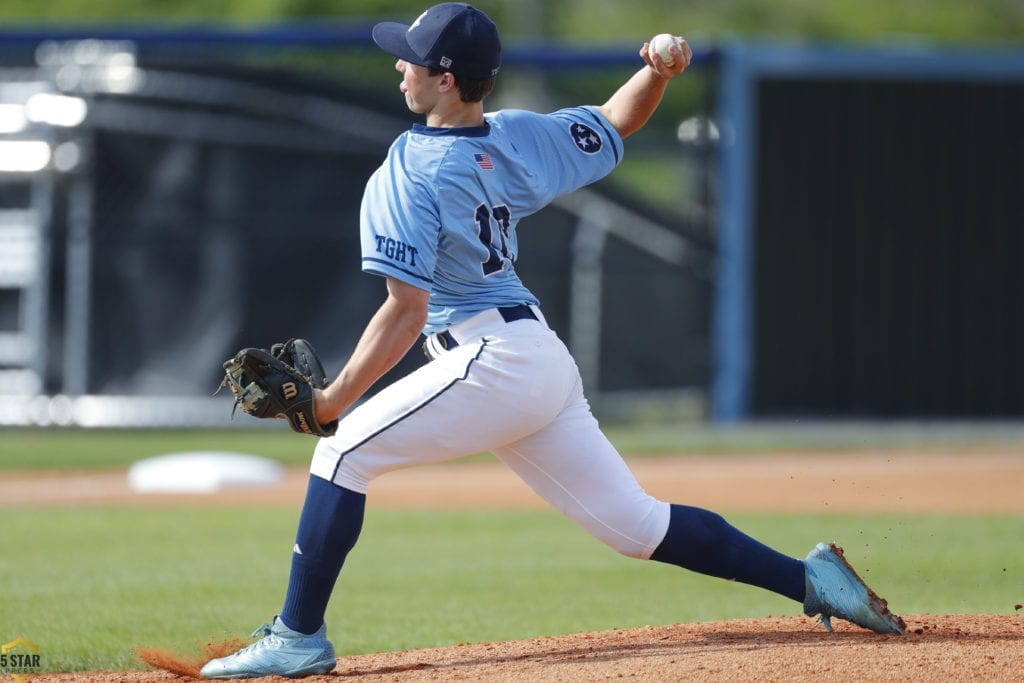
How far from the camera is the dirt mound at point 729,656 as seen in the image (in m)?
3.77

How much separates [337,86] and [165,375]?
308 cm

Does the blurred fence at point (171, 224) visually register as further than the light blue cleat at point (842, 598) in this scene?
Yes

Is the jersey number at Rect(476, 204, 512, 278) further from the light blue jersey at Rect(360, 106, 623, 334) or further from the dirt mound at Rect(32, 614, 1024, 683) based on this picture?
the dirt mound at Rect(32, 614, 1024, 683)

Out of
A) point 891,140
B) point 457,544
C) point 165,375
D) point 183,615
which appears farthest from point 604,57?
point 183,615

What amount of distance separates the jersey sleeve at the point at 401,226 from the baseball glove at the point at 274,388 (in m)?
0.37

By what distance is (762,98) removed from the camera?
1442 centimetres

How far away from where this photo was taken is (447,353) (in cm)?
398

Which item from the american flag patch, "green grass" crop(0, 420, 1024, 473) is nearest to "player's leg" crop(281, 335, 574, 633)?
the american flag patch

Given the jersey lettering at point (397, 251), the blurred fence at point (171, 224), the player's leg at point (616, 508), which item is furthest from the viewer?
the blurred fence at point (171, 224)

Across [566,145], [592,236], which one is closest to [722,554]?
[566,145]

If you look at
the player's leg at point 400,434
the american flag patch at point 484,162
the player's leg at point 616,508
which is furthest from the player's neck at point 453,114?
the player's leg at point 616,508

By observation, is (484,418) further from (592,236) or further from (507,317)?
(592,236)

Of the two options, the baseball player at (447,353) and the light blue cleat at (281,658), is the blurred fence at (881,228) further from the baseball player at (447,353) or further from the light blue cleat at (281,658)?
the light blue cleat at (281,658)

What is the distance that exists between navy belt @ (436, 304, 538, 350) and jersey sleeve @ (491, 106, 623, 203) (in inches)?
13.3
